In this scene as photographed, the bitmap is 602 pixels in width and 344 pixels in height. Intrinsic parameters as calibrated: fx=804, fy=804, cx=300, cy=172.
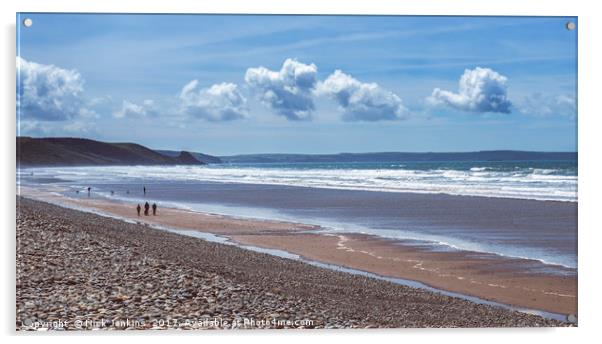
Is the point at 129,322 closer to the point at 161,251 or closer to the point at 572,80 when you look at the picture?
the point at 161,251

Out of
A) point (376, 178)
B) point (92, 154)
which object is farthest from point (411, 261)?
point (376, 178)

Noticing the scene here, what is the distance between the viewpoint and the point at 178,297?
6.60m

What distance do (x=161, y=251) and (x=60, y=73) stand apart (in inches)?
93.5

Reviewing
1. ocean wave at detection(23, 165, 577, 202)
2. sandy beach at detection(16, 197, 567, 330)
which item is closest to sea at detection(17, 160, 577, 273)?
ocean wave at detection(23, 165, 577, 202)

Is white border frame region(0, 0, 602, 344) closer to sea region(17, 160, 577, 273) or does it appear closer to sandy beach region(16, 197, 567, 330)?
sandy beach region(16, 197, 567, 330)

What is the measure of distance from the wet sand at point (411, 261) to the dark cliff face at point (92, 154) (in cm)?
70

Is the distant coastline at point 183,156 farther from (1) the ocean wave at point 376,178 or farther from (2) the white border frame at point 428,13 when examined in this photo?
(2) the white border frame at point 428,13

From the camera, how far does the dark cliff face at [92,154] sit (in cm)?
720

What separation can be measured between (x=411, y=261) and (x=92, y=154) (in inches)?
158

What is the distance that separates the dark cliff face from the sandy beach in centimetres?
69

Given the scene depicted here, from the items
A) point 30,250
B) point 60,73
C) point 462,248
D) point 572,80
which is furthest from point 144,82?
point 462,248

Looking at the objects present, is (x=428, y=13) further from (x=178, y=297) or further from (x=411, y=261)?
(x=411, y=261)

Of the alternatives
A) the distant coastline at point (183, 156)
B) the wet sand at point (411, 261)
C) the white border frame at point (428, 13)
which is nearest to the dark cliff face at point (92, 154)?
the distant coastline at point (183, 156)

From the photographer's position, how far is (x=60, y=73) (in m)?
6.81
